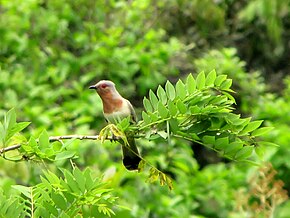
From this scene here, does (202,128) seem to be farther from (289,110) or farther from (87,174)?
(289,110)

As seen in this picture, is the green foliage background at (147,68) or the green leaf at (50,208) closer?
the green leaf at (50,208)

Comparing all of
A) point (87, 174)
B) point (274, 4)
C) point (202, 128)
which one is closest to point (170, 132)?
point (202, 128)

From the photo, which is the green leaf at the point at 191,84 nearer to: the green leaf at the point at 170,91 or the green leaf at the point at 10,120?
the green leaf at the point at 170,91

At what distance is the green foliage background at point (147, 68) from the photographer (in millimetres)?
5941

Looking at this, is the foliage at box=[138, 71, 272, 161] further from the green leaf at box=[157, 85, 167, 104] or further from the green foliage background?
the green foliage background

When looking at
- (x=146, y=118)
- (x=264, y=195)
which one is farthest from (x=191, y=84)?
(x=264, y=195)

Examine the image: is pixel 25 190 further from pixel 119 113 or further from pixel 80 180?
pixel 119 113

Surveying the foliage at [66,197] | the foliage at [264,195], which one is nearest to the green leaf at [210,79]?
the foliage at [66,197]

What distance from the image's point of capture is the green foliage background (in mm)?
5941

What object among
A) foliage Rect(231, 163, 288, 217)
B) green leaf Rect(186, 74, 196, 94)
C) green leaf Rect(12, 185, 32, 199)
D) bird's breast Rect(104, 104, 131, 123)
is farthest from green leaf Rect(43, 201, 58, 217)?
foliage Rect(231, 163, 288, 217)

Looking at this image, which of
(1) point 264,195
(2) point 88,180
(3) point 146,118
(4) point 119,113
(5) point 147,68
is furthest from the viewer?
(5) point 147,68

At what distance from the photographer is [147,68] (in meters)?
7.05

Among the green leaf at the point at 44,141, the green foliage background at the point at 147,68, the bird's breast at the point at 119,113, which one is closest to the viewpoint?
the green leaf at the point at 44,141

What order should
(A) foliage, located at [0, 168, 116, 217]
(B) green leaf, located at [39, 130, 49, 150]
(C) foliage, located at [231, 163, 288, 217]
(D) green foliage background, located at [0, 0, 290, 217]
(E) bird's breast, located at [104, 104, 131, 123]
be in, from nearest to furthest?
(A) foliage, located at [0, 168, 116, 217] → (B) green leaf, located at [39, 130, 49, 150] → (E) bird's breast, located at [104, 104, 131, 123] → (C) foliage, located at [231, 163, 288, 217] → (D) green foliage background, located at [0, 0, 290, 217]
